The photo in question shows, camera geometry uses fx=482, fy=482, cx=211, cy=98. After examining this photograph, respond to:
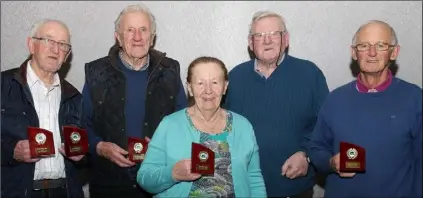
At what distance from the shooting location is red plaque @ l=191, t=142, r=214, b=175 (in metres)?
2.63

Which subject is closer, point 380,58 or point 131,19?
point 380,58

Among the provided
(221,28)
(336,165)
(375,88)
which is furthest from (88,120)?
(375,88)

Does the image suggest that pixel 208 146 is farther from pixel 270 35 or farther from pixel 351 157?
pixel 270 35

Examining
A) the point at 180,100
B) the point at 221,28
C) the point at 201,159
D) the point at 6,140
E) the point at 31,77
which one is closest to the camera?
the point at 201,159

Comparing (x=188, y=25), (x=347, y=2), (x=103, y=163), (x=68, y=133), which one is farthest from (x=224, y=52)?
(x=68, y=133)

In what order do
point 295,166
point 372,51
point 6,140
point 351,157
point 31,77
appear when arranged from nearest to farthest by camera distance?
point 351,157, point 372,51, point 6,140, point 31,77, point 295,166

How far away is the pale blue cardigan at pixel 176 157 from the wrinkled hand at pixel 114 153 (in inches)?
22.7

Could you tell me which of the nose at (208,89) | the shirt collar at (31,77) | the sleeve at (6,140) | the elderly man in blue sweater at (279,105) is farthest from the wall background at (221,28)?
the nose at (208,89)

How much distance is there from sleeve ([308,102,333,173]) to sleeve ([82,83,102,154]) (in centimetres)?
155

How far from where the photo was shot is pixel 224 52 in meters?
4.69

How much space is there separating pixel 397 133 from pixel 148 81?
1747 mm

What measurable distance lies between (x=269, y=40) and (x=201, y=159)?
1309 mm

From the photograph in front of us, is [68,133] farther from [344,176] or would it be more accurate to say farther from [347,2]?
[347,2]

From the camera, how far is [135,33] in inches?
137
